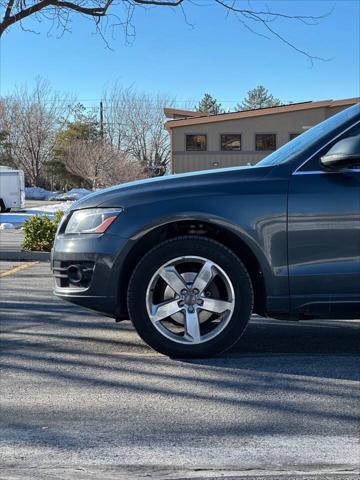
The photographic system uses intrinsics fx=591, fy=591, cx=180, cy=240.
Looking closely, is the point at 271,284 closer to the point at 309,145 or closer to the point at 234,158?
the point at 309,145

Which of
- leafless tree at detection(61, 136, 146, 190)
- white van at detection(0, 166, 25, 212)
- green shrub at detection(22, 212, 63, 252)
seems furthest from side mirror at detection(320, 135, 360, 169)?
leafless tree at detection(61, 136, 146, 190)

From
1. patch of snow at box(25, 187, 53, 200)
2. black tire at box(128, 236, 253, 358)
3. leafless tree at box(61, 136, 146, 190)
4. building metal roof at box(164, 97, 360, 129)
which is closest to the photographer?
black tire at box(128, 236, 253, 358)

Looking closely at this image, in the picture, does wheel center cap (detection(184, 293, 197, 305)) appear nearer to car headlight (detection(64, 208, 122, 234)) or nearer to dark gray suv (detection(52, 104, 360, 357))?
dark gray suv (detection(52, 104, 360, 357))

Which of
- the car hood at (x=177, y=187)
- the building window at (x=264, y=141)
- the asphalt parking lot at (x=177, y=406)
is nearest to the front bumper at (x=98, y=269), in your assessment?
the car hood at (x=177, y=187)

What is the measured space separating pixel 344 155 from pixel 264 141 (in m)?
26.1

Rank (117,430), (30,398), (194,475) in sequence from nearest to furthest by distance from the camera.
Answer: (194,475), (117,430), (30,398)

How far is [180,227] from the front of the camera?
4434 mm

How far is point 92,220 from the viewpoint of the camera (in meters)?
4.36

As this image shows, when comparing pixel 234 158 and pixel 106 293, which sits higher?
pixel 234 158

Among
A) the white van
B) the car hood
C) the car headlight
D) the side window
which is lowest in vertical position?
the car headlight

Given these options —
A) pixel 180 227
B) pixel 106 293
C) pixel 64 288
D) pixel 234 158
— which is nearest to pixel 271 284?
pixel 180 227

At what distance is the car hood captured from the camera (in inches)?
168

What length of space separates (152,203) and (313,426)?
74.8 inches

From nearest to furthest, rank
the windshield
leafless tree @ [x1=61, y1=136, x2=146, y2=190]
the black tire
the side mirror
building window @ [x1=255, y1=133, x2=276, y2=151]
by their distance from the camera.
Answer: the side mirror, the black tire, the windshield, building window @ [x1=255, y1=133, x2=276, y2=151], leafless tree @ [x1=61, y1=136, x2=146, y2=190]
